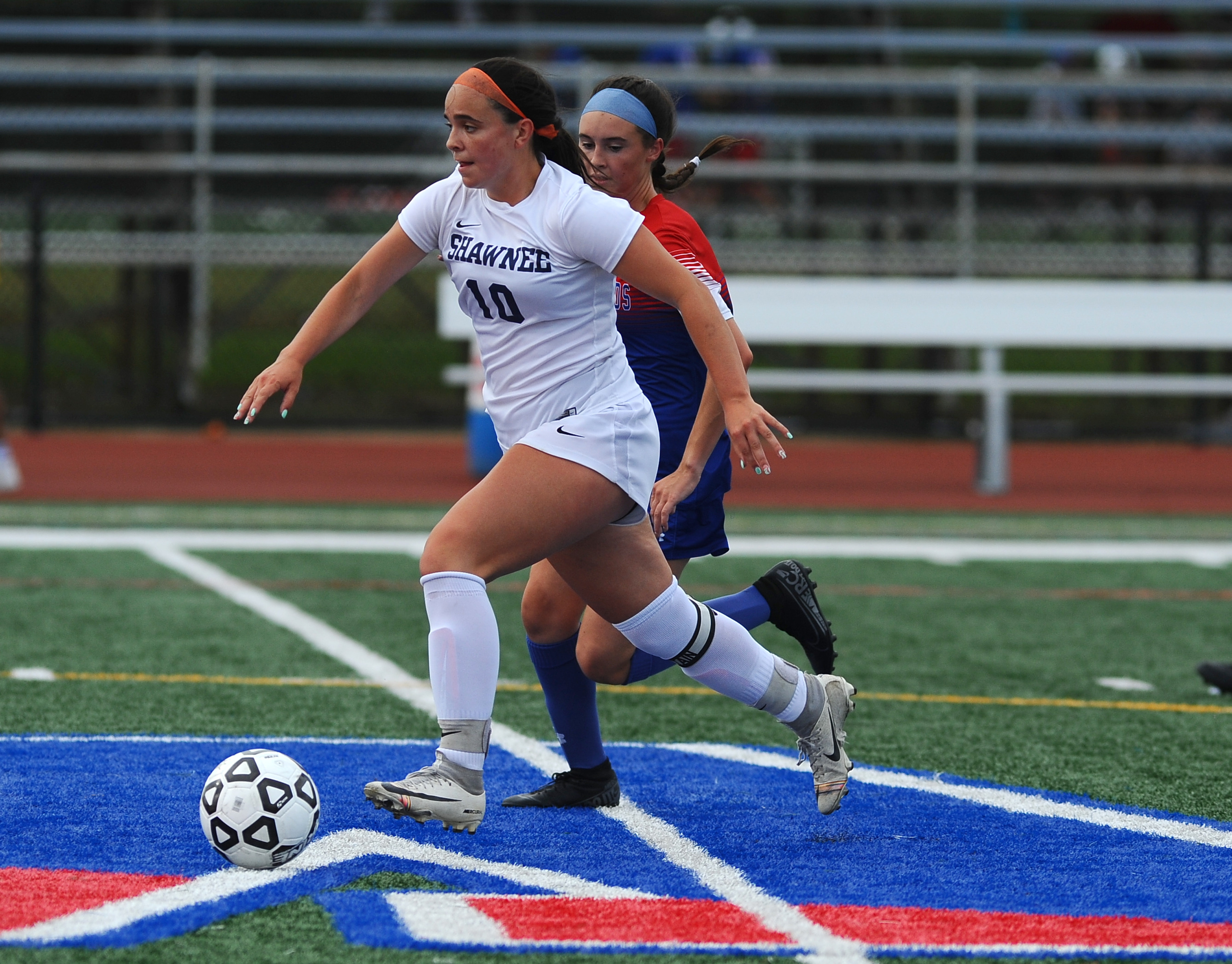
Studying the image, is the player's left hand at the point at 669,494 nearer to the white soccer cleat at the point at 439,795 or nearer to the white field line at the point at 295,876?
the white soccer cleat at the point at 439,795

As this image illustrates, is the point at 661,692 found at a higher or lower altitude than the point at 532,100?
lower

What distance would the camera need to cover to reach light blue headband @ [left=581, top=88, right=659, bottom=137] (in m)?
4.48

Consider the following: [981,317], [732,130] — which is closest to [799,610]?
[981,317]

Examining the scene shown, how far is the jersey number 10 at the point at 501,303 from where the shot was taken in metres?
3.98

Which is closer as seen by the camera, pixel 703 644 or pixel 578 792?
pixel 703 644

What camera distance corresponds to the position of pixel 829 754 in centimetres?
440

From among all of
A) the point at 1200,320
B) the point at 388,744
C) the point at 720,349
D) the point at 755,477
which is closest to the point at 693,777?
the point at 388,744

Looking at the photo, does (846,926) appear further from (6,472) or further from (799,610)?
(6,472)

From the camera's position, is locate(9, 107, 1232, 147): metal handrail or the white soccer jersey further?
locate(9, 107, 1232, 147): metal handrail

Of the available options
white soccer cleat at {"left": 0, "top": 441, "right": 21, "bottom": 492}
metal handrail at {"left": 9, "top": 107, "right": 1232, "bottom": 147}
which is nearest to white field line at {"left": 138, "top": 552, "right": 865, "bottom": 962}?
white soccer cleat at {"left": 0, "top": 441, "right": 21, "bottom": 492}

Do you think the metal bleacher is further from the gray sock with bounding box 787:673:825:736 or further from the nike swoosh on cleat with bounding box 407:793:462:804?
the nike swoosh on cleat with bounding box 407:793:462:804

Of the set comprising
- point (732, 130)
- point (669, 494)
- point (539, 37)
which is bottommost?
point (669, 494)

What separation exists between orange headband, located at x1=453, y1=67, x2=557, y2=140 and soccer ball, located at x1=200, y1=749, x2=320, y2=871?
162cm

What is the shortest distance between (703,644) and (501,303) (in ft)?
3.18
